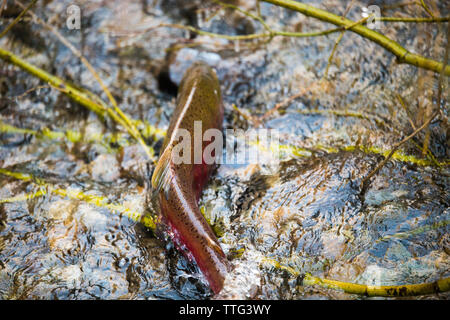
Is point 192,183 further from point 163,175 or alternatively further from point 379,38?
point 379,38

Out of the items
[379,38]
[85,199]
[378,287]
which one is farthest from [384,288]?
[85,199]

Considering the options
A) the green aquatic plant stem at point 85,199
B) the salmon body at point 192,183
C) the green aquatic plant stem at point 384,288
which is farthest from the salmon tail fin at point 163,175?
the green aquatic plant stem at point 384,288

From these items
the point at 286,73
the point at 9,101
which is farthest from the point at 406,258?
the point at 9,101

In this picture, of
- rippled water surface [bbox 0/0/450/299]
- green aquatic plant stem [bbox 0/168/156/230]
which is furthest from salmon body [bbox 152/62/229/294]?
green aquatic plant stem [bbox 0/168/156/230]

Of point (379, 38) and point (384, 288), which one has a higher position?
point (379, 38)

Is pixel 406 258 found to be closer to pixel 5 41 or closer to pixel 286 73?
pixel 286 73

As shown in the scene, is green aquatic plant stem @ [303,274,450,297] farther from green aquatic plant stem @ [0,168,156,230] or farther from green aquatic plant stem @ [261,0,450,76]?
green aquatic plant stem @ [261,0,450,76]
